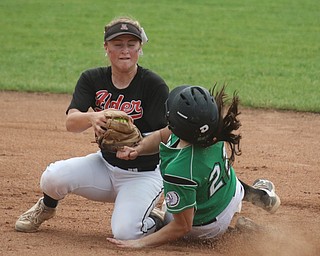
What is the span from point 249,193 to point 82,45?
10248 millimetres

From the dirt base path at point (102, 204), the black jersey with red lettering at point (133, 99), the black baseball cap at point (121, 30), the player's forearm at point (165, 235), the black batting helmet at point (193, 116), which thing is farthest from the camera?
the black jersey with red lettering at point (133, 99)

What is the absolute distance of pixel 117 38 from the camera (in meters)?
5.22

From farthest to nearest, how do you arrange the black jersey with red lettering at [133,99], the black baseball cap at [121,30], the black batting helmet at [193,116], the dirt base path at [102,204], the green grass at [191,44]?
the green grass at [191,44], the black jersey with red lettering at [133,99], the black baseball cap at [121,30], the dirt base path at [102,204], the black batting helmet at [193,116]

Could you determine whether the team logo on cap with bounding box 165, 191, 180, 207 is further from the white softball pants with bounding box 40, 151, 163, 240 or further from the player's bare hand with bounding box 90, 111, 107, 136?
the player's bare hand with bounding box 90, 111, 107, 136

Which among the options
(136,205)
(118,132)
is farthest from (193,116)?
(136,205)

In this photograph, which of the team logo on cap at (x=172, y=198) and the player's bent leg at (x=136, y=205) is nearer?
the team logo on cap at (x=172, y=198)

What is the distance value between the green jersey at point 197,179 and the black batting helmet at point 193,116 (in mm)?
107

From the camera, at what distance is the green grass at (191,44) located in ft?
38.2

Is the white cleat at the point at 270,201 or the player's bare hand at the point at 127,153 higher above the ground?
the player's bare hand at the point at 127,153

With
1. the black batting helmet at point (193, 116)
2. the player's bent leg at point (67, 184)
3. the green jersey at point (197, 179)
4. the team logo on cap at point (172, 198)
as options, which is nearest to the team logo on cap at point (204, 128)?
the black batting helmet at point (193, 116)

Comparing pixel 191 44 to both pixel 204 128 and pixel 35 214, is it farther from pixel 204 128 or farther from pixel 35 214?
pixel 204 128

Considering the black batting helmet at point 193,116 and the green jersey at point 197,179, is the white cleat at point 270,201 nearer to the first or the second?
the green jersey at point 197,179

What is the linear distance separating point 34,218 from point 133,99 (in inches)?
41.0

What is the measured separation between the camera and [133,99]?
530 centimetres
